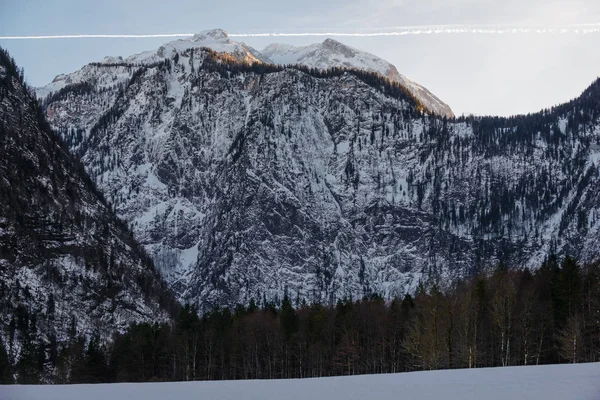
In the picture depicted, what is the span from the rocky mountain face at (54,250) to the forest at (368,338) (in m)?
25.4

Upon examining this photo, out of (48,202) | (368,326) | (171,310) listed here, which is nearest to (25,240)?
Result: (48,202)

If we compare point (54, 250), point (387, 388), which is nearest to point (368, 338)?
point (387, 388)

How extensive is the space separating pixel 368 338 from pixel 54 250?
85458 mm

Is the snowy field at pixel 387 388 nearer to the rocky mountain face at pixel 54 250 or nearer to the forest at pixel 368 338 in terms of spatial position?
the forest at pixel 368 338

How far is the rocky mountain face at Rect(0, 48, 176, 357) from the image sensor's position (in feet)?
445

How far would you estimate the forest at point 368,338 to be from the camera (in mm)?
74062

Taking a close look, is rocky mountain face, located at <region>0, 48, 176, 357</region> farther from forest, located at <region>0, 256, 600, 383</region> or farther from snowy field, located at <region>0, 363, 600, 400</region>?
snowy field, located at <region>0, 363, 600, 400</region>

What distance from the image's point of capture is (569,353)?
6912 centimetres

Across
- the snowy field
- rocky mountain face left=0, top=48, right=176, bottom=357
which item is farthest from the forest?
the snowy field

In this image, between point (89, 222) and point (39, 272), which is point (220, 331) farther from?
point (89, 222)

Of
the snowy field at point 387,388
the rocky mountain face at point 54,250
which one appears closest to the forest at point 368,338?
the rocky mountain face at point 54,250

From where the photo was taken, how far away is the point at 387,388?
36062mm

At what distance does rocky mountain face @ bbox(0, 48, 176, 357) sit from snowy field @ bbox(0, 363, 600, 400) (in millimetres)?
86422

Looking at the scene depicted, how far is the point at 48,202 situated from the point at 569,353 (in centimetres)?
12906
